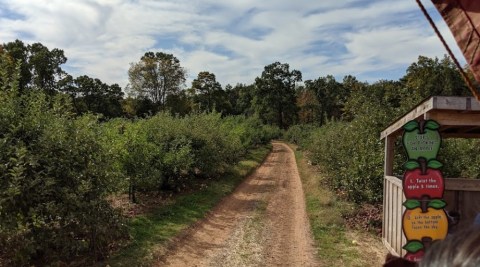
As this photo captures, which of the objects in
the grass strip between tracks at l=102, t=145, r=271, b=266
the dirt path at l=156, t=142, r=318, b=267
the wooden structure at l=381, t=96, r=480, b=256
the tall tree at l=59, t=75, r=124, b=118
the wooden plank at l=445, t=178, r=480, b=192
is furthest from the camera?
the tall tree at l=59, t=75, r=124, b=118

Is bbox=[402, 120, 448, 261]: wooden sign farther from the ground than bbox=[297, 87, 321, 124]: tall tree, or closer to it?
closer to it

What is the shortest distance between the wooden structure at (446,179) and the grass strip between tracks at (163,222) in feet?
15.6

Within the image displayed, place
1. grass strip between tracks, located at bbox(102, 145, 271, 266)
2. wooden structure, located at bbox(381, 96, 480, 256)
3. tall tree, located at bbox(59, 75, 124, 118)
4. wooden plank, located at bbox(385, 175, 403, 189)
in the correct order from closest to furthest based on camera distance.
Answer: wooden structure, located at bbox(381, 96, 480, 256) < wooden plank, located at bbox(385, 175, 403, 189) < grass strip between tracks, located at bbox(102, 145, 271, 266) < tall tree, located at bbox(59, 75, 124, 118)

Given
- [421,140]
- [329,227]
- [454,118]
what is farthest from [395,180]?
[329,227]

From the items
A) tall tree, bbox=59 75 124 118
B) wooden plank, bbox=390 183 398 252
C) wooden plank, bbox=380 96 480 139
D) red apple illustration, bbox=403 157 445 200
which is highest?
tall tree, bbox=59 75 124 118

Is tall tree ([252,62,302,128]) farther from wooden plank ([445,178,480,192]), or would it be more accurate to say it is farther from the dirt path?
wooden plank ([445,178,480,192])

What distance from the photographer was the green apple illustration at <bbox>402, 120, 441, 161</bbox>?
4641 millimetres

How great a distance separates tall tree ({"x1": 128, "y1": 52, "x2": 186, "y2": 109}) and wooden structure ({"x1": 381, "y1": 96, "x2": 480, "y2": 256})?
48567 mm

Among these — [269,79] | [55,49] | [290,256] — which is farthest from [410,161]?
[269,79]

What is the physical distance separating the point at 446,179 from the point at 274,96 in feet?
204

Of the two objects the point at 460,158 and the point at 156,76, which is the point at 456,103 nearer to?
the point at 460,158

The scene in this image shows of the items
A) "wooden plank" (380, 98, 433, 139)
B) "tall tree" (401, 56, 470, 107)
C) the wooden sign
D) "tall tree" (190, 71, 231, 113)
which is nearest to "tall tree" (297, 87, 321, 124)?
"tall tree" (190, 71, 231, 113)


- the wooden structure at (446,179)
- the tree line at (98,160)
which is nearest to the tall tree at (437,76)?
the tree line at (98,160)

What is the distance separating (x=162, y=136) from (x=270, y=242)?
7.46 m
